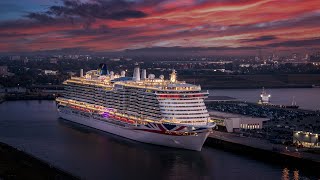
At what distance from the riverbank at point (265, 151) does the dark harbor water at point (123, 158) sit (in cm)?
50

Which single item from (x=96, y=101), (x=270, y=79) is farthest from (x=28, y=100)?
(x=270, y=79)

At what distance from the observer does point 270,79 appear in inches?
2677

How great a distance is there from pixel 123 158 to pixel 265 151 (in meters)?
4.84

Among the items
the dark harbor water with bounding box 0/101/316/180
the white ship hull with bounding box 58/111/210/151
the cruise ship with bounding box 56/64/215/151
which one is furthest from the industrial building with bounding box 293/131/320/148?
the white ship hull with bounding box 58/111/210/151

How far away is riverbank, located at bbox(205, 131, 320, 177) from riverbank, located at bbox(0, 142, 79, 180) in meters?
6.95

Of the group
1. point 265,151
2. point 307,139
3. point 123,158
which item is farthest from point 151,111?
point 307,139

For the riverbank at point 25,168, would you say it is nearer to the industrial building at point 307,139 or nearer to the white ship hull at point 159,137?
the white ship hull at point 159,137

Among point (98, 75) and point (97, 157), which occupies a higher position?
point (98, 75)

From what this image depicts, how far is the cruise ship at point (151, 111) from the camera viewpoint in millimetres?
19469

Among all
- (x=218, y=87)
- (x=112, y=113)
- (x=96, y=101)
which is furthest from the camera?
(x=218, y=87)

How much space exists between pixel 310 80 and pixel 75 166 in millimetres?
52844

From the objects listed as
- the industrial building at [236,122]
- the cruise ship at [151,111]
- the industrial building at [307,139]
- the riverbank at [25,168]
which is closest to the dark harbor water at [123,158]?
the cruise ship at [151,111]

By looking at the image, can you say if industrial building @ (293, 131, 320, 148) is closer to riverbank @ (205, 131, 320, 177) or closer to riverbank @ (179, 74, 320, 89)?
riverbank @ (205, 131, 320, 177)

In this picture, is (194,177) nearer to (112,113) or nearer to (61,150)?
(61,150)
